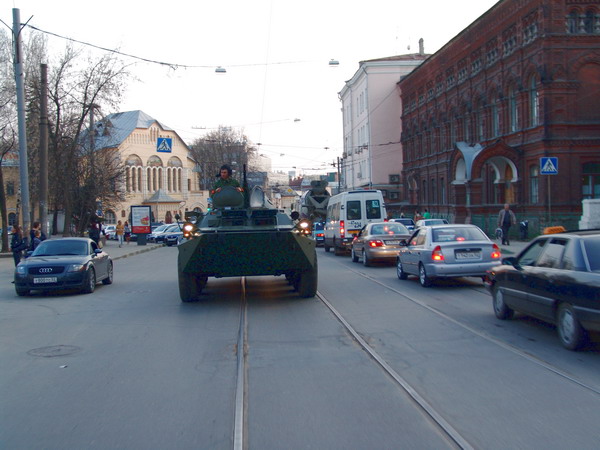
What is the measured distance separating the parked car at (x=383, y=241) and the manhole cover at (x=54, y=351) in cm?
1282

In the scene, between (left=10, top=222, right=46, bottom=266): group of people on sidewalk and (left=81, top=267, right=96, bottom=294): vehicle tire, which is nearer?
(left=81, top=267, right=96, bottom=294): vehicle tire

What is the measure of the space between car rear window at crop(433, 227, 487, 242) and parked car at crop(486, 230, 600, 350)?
15.2ft

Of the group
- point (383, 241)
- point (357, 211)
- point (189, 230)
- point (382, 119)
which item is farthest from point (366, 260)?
point (382, 119)

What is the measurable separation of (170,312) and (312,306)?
2.59 meters

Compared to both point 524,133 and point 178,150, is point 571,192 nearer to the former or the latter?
point 524,133

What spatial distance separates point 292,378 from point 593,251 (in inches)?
153

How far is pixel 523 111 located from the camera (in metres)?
32.1

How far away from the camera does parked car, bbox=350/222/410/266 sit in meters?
20.3

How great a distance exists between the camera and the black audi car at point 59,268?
14742 millimetres

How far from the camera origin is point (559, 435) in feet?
16.0

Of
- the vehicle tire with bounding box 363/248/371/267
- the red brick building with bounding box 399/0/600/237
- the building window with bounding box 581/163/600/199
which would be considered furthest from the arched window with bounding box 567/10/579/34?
the vehicle tire with bounding box 363/248/371/267

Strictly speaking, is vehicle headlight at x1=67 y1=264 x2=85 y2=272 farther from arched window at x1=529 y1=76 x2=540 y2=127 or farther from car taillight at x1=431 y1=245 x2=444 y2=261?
arched window at x1=529 y1=76 x2=540 y2=127

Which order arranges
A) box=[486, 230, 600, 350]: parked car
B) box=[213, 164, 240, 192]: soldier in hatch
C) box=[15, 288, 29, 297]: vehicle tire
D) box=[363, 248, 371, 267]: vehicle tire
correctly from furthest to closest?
box=[363, 248, 371, 267]: vehicle tire < box=[15, 288, 29, 297]: vehicle tire < box=[213, 164, 240, 192]: soldier in hatch < box=[486, 230, 600, 350]: parked car

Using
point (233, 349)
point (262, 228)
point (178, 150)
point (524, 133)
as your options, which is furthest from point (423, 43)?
point (233, 349)
